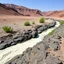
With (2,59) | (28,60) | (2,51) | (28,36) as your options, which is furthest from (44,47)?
(28,36)

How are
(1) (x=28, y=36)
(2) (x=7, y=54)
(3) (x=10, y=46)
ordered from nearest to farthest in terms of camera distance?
(2) (x=7, y=54), (3) (x=10, y=46), (1) (x=28, y=36)

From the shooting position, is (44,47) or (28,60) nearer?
(28,60)

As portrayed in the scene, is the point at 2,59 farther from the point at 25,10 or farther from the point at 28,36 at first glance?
the point at 25,10

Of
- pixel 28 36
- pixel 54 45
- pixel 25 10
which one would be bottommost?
pixel 25 10

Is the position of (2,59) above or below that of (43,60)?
below

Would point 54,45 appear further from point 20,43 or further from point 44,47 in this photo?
point 20,43

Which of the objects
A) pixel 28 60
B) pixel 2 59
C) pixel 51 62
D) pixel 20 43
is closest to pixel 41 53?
pixel 28 60

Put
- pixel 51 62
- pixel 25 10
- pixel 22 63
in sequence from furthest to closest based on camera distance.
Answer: pixel 25 10
pixel 22 63
pixel 51 62

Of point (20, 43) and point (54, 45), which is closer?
point (54, 45)

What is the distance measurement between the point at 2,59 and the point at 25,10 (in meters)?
146

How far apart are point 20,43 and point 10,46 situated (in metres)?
1.39

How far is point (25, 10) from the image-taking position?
155875 mm

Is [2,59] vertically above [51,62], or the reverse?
[51,62]

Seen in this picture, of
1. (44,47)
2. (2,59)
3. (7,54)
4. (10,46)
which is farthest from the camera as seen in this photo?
(10,46)
